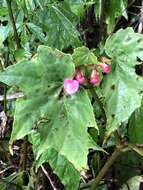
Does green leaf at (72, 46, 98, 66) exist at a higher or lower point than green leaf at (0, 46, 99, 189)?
higher

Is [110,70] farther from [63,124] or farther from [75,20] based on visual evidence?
[75,20]

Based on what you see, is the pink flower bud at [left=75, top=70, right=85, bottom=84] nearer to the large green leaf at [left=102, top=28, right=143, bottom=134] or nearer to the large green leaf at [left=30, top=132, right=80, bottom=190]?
the large green leaf at [left=102, top=28, right=143, bottom=134]

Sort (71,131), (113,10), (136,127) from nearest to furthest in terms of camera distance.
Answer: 1. (71,131)
2. (136,127)
3. (113,10)

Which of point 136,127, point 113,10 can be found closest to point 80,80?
point 136,127

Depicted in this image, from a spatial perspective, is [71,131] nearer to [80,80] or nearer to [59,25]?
[80,80]

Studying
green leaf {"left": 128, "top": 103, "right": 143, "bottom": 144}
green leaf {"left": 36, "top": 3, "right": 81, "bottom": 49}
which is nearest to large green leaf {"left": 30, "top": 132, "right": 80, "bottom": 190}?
green leaf {"left": 128, "top": 103, "right": 143, "bottom": 144}

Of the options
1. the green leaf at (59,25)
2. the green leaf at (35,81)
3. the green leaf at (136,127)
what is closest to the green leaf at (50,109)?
the green leaf at (35,81)
